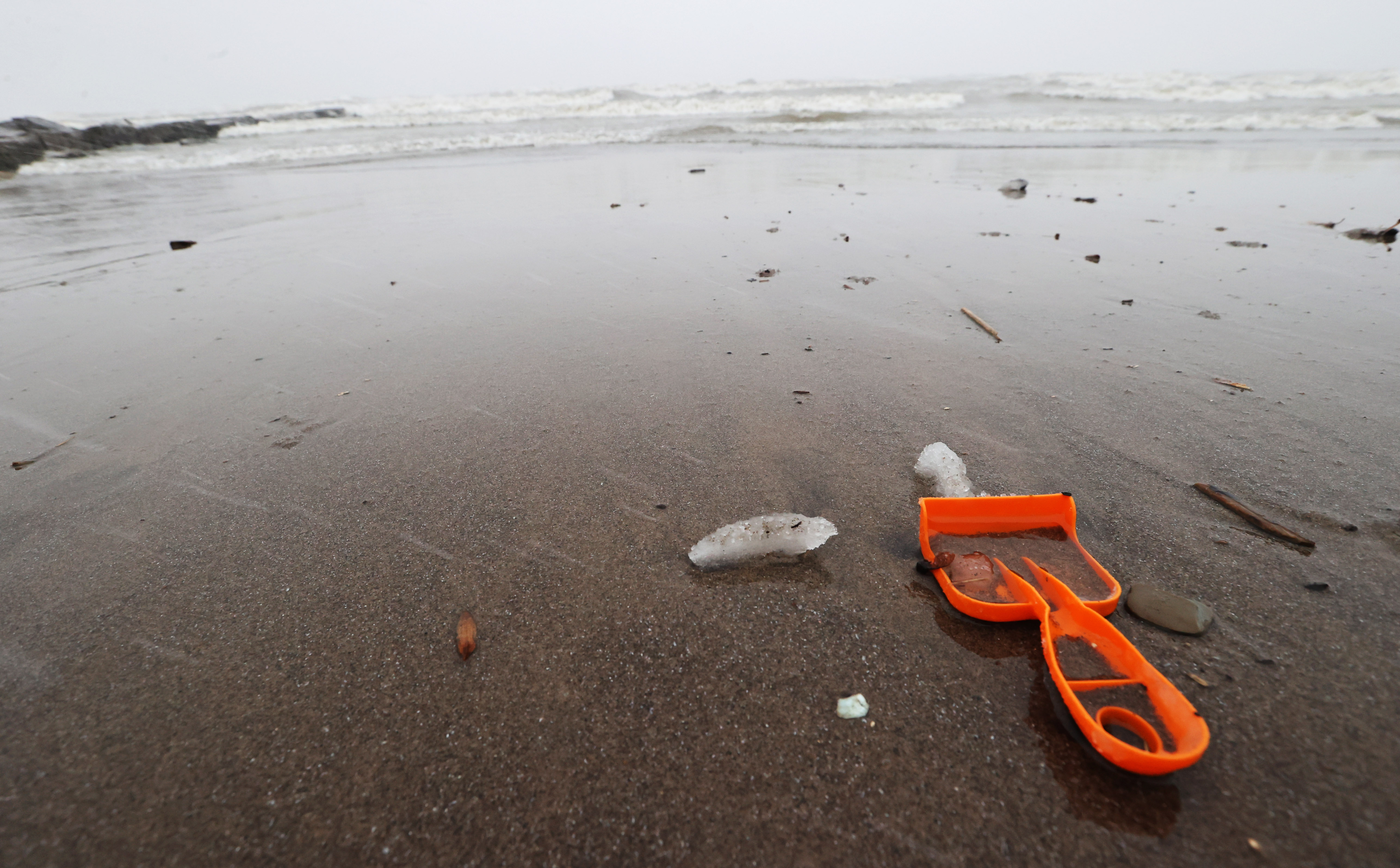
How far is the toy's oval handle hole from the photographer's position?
1.15m

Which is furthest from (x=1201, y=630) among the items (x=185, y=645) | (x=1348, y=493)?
(x=185, y=645)

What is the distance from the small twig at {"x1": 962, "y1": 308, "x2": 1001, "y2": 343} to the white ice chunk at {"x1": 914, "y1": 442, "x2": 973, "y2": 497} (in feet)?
4.57

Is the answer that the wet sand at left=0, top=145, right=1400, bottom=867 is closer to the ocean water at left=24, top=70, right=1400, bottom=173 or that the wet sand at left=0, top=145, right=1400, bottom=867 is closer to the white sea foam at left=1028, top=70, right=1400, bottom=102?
the ocean water at left=24, top=70, right=1400, bottom=173

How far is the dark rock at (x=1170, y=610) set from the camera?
144cm

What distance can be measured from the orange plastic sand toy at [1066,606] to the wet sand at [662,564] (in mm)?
68

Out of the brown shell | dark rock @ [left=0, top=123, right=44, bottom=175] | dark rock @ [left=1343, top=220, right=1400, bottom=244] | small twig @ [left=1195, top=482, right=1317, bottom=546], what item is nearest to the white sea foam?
dark rock @ [left=1343, top=220, right=1400, bottom=244]

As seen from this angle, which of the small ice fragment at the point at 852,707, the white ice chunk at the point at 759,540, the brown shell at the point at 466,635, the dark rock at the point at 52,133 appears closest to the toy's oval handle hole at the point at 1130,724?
the small ice fragment at the point at 852,707

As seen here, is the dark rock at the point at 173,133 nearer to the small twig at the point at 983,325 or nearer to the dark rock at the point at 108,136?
the dark rock at the point at 108,136

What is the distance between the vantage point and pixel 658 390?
9.29 feet

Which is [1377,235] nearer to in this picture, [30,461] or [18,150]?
[30,461]

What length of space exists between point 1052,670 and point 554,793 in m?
1.12

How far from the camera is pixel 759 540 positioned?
1.79 metres

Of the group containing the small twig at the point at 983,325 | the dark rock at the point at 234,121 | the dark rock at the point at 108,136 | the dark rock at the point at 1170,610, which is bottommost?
the dark rock at the point at 1170,610

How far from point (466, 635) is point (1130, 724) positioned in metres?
1.60
